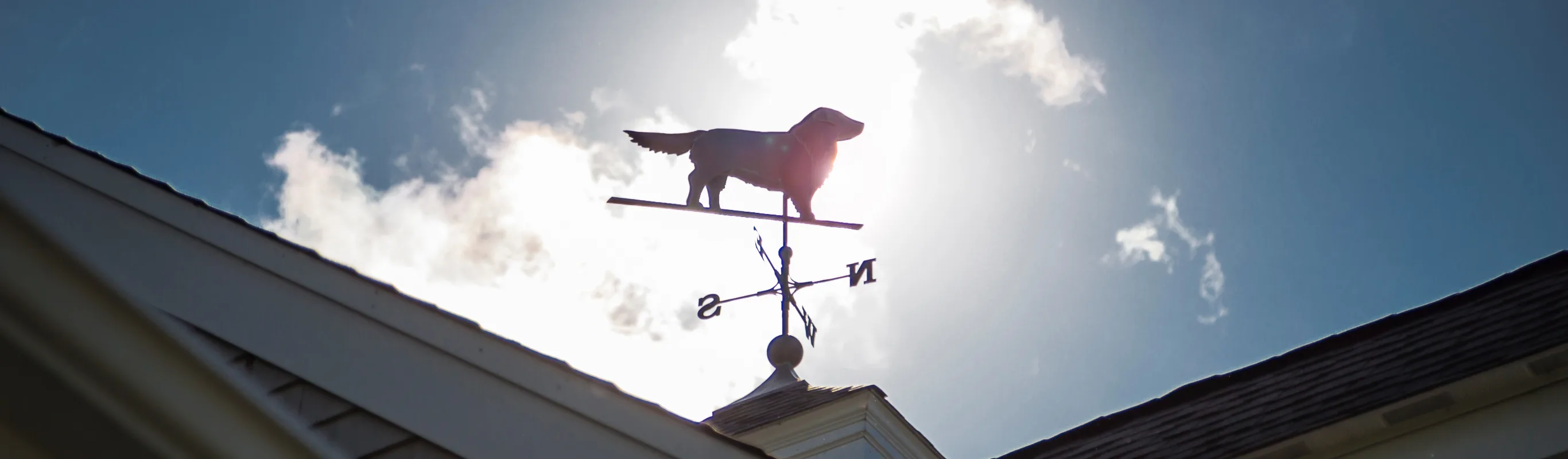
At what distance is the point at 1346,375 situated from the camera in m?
4.17

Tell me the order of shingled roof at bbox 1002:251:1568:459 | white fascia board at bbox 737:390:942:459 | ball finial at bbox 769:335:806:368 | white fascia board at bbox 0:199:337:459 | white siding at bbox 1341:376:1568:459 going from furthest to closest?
ball finial at bbox 769:335:806:368, white fascia board at bbox 737:390:942:459, shingled roof at bbox 1002:251:1568:459, white siding at bbox 1341:376:1568:459, white fascia board at bbox 0:199:337:459

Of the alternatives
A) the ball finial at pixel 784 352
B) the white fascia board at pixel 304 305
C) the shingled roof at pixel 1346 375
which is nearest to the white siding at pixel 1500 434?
the shingled roof at pixel 1346 375

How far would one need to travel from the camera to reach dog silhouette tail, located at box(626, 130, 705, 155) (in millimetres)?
6387

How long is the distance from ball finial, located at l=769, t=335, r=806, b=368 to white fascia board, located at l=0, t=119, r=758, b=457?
3466mm

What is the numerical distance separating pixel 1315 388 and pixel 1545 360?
744 millimetres

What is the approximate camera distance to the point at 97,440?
5.30 feet

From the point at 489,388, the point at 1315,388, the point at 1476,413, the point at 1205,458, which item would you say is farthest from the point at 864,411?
the point at 489,388

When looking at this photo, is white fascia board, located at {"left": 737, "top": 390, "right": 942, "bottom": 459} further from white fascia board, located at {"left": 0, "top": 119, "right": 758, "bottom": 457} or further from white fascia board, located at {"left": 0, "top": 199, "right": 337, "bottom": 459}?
white fascia board, located at {"left": 0, "top": 199, "right": 337, "bottom": 459}

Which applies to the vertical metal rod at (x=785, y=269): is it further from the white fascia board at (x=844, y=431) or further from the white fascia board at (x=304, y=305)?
the white fascia board at (x=304, y=305)

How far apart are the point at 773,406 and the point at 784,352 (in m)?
0.95

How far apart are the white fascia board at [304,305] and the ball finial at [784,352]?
3466 millimetres

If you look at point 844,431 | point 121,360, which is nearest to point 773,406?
point 844,431

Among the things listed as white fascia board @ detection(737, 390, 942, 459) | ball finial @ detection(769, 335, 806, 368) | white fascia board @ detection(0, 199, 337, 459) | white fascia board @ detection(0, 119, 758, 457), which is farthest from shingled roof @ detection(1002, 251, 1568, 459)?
white fascia board @ detection(0, 199, 337, 459)

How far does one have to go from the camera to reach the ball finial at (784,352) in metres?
6.02
